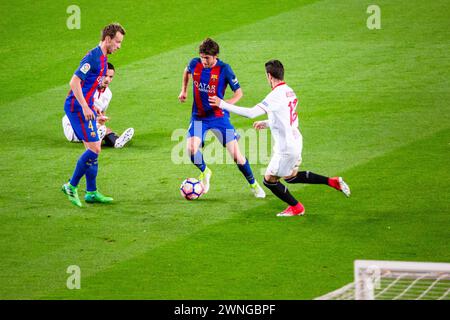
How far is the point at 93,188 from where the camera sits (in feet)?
35.7

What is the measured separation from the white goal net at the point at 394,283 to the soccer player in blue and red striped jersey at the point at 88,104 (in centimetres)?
434

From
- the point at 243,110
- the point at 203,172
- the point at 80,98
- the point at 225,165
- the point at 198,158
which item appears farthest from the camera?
the point at 225,165

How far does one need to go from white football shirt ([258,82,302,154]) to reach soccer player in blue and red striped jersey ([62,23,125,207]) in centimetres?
207

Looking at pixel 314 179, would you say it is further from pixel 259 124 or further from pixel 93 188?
pixel 93 188

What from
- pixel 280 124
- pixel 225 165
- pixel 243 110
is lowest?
pixel 280 124

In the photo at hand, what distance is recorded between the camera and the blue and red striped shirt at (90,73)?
1044cm

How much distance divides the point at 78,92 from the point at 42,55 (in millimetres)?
9268

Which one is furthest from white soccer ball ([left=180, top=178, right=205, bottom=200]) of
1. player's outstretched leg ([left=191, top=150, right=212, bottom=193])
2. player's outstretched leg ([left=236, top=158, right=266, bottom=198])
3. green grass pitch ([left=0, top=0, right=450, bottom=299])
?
player's outstretched leg ([left=236, top=158, right=266, bottom=198])

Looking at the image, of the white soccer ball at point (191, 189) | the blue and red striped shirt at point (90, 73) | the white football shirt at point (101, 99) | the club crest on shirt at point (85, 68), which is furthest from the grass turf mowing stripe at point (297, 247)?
the white football shirt at point (101, 99)

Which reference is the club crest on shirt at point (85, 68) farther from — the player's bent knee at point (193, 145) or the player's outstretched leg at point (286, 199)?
the player's outstretched leg at point (286, 199)

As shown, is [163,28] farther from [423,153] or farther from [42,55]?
[423,153]

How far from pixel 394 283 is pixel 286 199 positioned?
99.7 inches

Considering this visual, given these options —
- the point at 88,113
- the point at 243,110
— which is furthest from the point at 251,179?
the point at 88,113

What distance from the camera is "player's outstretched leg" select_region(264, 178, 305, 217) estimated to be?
10.1 m
